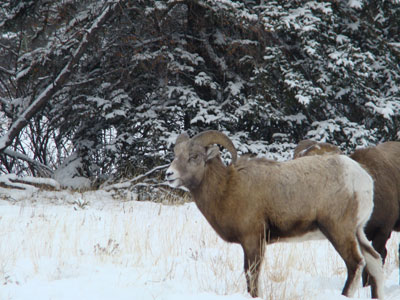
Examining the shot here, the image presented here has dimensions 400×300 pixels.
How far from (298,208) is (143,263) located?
1.98 meters

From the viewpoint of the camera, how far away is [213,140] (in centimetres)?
513

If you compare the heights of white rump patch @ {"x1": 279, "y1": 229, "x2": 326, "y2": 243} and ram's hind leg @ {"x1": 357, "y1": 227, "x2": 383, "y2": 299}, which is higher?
white rump patch @ {"x1": 279, "y1": 229, "x2": 326, "y2": 243}

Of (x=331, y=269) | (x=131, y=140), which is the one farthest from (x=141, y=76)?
(x=331, y=269)

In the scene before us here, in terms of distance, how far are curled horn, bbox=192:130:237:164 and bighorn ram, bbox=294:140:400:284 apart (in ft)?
4.90

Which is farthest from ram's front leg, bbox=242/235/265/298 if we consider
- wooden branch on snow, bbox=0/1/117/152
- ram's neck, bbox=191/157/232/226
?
wooden branch on snow, bbox=0/1/117/152

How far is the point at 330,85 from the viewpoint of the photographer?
39.6 feet

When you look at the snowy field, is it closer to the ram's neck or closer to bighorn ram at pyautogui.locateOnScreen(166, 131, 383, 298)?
bighorn ram at pyautogui.locateOnScreen(166, 131, 383, 298)

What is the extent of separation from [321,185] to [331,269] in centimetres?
169

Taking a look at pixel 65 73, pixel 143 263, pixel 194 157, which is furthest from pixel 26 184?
pixel 194 157

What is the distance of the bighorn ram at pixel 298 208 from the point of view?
14.3 feet

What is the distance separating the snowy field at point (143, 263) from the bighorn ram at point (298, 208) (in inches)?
14.5

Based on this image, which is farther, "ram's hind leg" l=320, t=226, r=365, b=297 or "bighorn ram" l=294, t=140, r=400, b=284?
"bighorn ram" l=294, t=140, r=400, b=284

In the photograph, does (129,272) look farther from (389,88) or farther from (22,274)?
(389,88)

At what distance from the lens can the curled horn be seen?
507 centimetres
